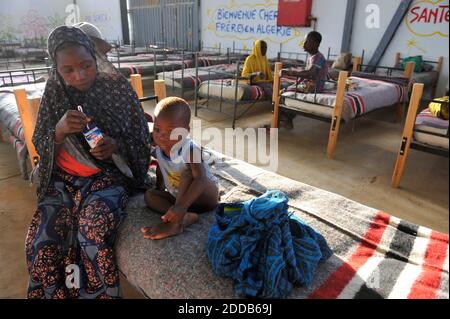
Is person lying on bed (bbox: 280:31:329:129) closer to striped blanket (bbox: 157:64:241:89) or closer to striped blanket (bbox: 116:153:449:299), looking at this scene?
striped blanket (bbox: 157:64:241:89)

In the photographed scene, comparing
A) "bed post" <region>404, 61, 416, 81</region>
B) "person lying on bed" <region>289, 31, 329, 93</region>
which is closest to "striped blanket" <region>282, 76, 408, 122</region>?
"person lying on bed" <region>289, 31, 329, 93</region>

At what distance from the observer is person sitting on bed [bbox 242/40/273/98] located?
4.71m

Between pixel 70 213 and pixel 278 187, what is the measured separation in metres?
1.10

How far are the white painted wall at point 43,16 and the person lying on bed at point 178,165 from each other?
10.7 metres

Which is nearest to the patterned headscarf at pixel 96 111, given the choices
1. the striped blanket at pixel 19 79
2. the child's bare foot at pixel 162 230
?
the child's bare foot at pixel 162 230

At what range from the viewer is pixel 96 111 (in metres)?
1.54

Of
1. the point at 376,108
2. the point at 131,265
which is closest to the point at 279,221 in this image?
the point at 131,265

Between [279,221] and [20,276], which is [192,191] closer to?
[279,221]

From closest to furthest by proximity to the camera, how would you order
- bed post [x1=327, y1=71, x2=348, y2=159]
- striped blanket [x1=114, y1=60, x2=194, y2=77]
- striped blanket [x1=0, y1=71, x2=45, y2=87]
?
bed post [x1=327, y1=71, x2=348, y2=159]
striped blanket [x1=0, y1=71, x2=45, y2=87]
striped blanket [x1=114, y1=60, x2=194, y2=77]

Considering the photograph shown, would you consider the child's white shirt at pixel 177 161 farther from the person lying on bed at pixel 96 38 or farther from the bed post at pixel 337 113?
the bed post at pixel 337 113

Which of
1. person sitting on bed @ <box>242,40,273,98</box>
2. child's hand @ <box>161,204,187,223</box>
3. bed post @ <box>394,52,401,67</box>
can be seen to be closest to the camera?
child's hand @ <box>161,204,187,223</box>

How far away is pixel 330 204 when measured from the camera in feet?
5.57

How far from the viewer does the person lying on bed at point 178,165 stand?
1330 millimetres
